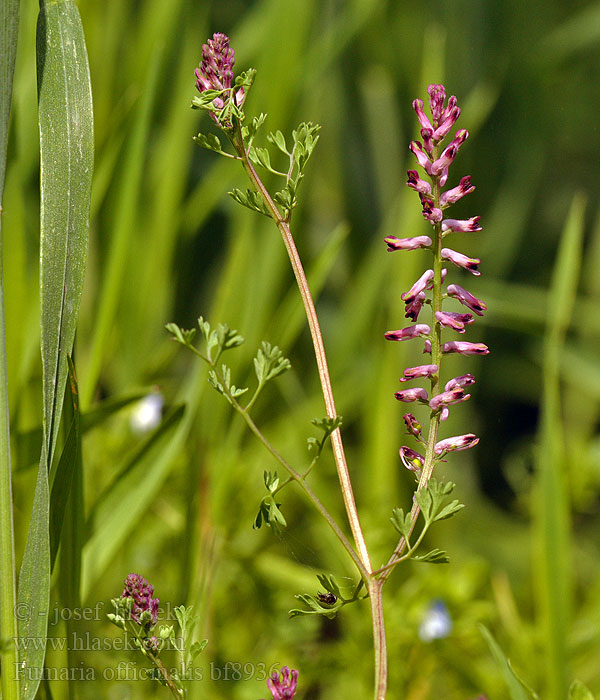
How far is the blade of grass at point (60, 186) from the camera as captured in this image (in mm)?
341

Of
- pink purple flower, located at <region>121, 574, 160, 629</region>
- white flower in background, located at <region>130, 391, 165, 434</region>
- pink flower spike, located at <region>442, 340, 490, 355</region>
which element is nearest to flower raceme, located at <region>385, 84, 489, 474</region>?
pink flower spike, located at <region>442, 340, 490, 355</region>

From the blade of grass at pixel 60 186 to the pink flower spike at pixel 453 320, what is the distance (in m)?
0.15

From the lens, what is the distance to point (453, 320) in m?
0.30

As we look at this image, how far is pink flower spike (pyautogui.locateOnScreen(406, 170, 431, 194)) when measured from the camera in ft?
0.94

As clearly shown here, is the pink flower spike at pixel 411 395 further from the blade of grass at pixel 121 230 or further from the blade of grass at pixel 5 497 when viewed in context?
the blade of grass at pixel 121 230

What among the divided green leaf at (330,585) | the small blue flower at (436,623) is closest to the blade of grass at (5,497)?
the divided green leaf at (330,585)

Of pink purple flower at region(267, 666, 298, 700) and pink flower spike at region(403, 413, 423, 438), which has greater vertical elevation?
pink flower spike at region(403, 413, 423, 438)

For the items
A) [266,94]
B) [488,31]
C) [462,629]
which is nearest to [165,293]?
[266,94]

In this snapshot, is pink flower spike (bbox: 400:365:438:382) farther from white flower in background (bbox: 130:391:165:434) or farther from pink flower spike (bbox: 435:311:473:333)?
white flower in background (bbox: 130:391:165:434)

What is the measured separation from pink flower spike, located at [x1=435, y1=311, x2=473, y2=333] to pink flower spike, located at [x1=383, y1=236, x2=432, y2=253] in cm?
3

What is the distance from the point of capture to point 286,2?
2.77 feet

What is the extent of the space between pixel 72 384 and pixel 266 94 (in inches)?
21.5

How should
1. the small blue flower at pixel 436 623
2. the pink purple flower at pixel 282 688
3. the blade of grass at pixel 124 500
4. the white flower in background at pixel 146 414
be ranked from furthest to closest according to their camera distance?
the white flower in background at pixel 146 414, the small blue flower at pixel 436 623, the blade of grass at pixel 124 500, the pink purple flower at pixel 282 688

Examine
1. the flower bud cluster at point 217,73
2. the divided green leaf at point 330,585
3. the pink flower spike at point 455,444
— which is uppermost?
the flower bud cluster at point 217,73
